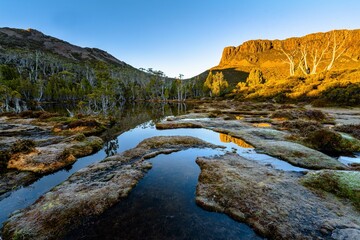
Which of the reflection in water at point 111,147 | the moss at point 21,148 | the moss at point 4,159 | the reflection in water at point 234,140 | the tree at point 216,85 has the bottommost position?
the reflection in water at point 234,140

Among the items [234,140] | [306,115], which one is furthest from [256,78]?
[234,140]

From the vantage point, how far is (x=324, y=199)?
9.14m

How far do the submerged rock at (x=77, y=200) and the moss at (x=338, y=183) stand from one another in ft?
35.4

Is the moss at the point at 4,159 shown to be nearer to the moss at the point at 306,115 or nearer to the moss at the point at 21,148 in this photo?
the moss at the point at 21,148

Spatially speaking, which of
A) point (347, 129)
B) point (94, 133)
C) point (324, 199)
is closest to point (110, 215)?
point (324, 199)

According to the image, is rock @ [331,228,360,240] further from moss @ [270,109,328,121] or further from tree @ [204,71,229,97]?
tree @ [204,71,229,97]

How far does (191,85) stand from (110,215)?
137 meters

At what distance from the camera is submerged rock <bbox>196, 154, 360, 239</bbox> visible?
23.6 ft

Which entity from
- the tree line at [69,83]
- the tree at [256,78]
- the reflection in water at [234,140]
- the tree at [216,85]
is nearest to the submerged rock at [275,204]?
the reflection in water at [234,140]

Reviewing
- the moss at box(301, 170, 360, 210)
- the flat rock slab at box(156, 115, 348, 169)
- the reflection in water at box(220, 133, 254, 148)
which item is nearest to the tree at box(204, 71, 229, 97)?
the flat rock slab at box(156, 115, 348, 169)

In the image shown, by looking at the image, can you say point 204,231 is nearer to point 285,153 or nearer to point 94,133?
point 285,153

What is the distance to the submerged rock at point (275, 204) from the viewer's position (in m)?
7.20

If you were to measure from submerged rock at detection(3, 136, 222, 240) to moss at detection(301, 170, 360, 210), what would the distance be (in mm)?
10796

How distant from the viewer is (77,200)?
920cm
